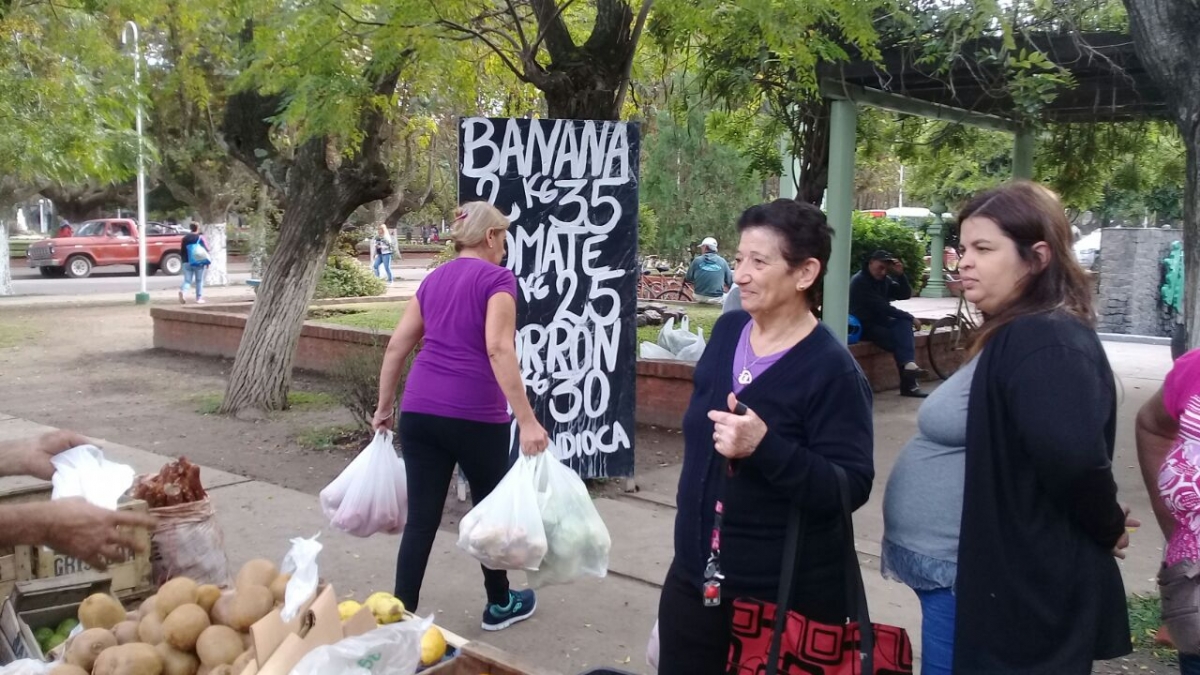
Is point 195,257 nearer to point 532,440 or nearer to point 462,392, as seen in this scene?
point 462,392

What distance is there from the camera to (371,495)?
422cm

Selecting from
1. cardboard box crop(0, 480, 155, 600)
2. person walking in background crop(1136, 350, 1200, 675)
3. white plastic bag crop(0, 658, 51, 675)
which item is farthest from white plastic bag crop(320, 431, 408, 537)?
person walking in background crop(1136, 350, 1200, 675)

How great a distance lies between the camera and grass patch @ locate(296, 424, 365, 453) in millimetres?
8188

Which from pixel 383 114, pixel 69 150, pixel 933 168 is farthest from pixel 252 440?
pixel 933 168

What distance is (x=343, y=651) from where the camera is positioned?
2.51 metres

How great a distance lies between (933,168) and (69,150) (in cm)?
1054

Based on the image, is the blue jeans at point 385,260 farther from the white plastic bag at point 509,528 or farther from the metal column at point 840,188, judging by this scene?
the white plastic bag at point 509,528

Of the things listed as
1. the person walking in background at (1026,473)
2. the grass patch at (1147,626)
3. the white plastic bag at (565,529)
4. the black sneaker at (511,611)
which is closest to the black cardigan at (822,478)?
the person walking in background at (1026,473)

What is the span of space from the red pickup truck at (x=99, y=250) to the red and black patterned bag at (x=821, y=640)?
31192 millimetres

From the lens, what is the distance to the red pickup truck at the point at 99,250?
102 feet

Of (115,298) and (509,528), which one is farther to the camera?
(115,298)

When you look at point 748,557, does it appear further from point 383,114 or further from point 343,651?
point 383,114

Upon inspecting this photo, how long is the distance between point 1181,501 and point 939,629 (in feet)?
2.52

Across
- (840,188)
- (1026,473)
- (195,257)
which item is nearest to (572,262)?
(840,188)
